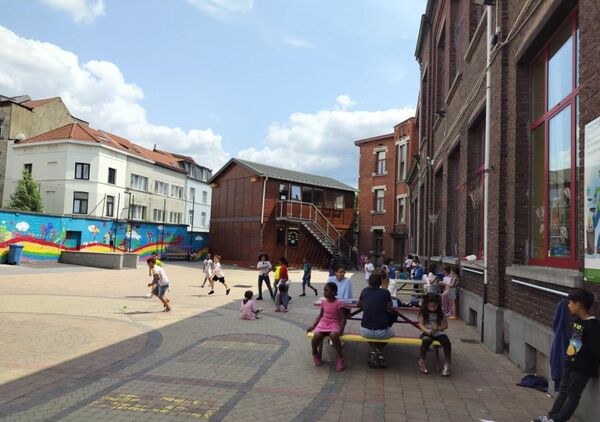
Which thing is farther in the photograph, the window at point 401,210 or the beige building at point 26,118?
the beige building at point 26,118

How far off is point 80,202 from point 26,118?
11.3 meters

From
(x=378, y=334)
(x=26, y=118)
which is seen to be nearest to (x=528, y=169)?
(x=378, y=334)

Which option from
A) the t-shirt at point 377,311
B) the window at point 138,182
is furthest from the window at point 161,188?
the t-shirt at point 377,311

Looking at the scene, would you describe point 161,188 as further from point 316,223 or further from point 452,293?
point 452,293

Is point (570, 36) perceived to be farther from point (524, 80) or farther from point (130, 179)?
point (130, 179)

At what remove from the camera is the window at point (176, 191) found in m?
52.7

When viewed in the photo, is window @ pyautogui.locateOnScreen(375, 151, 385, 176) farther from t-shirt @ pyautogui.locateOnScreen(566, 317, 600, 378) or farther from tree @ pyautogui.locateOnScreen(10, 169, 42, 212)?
t-shirt @ pyautogui.locateOnScreen(566, 317, 600, 378)

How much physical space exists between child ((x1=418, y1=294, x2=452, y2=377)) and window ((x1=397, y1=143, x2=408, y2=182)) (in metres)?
30.1

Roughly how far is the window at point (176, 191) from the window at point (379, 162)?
80.5ft

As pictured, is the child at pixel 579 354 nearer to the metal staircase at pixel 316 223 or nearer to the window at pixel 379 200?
the metal staircase at pixel 316 223

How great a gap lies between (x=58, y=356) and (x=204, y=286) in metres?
11.9

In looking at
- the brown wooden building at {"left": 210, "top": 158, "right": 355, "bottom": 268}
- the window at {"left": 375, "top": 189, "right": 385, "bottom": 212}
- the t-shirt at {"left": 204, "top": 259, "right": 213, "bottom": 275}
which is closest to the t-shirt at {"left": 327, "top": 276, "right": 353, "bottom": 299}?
the t-shirt at {"left": 204, "top": 259, "right": 213, "bottom": 275}

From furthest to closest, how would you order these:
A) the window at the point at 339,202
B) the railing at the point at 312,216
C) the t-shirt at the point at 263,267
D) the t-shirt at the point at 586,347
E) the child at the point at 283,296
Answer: the window at the point at 339,202 < the railing at the point at 312,216 < the t-shirt at the point at 263,267 < the child at the point at 283,296 < the t-shirt at the point at 586,347

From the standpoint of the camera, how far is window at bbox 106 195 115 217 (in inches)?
1658
